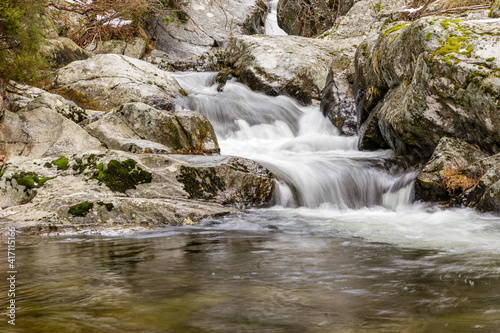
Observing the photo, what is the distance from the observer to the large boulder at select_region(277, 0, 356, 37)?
1906 cm

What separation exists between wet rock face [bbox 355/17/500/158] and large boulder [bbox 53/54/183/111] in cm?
622

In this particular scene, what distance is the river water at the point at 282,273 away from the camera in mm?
2096

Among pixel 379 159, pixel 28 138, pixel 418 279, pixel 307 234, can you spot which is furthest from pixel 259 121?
pixel 418 279

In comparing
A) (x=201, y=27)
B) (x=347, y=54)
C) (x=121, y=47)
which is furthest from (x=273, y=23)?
(x=347, y=54)

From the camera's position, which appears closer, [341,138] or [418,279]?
[418,279]

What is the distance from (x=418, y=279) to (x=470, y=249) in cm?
138

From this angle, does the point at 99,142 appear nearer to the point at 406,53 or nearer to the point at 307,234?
the point at 307,234

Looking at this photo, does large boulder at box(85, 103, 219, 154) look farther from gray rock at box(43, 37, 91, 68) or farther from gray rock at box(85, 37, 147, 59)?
gray rock at box(85, 37, 147, 59)

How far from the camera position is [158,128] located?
8812 millimetres

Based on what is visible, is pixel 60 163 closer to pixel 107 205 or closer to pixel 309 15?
pixel 107 205

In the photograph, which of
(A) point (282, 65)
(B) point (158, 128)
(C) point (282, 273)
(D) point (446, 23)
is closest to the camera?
(C) point (282, 273)

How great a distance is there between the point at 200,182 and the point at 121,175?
3.98 feet

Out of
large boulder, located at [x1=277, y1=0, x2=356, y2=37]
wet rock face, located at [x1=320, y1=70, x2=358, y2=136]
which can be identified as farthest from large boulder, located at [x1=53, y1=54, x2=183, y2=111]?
large boulder, located at [x1=277, y1=0, x2=356, y2=37]

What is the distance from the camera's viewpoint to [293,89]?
1345cm
